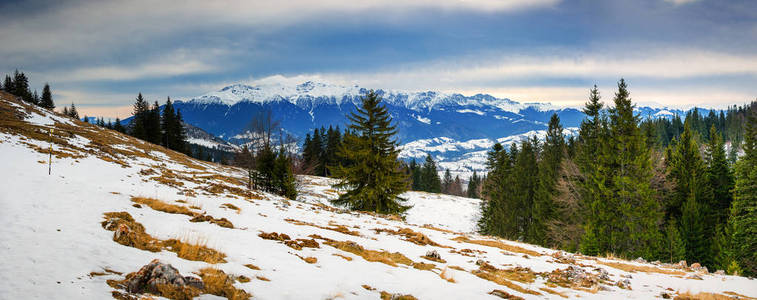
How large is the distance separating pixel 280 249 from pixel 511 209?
43898 millimetres

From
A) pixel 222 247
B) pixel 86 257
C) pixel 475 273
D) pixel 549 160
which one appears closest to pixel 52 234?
pixel 86 257

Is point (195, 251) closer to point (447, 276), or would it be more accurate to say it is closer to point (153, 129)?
point (447, 276)

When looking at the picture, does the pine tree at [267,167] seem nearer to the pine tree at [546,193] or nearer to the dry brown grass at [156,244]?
the dry brown grass at [156,244]

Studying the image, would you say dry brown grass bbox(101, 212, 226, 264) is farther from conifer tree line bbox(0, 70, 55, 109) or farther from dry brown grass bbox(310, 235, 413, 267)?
conifer tree line bbox(0, 70, 55, 109)

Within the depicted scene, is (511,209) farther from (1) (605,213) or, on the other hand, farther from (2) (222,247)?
(2) (222,247)

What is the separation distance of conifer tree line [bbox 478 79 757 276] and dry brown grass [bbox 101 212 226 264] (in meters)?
23.5

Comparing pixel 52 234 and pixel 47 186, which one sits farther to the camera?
pixel 47 186

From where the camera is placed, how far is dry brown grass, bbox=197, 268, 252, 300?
4781 millimetres

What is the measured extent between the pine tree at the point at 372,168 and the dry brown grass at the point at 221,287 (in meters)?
20.6

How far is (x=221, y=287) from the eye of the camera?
4.91 metres

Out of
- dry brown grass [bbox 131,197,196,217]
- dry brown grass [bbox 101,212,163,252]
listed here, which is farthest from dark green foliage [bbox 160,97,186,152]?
dry brown grass [bbox 101,212,163,252]

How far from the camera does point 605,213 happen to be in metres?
25.3

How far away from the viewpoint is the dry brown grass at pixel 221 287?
15.7ft

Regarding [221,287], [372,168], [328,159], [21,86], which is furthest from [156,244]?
[21,86]
